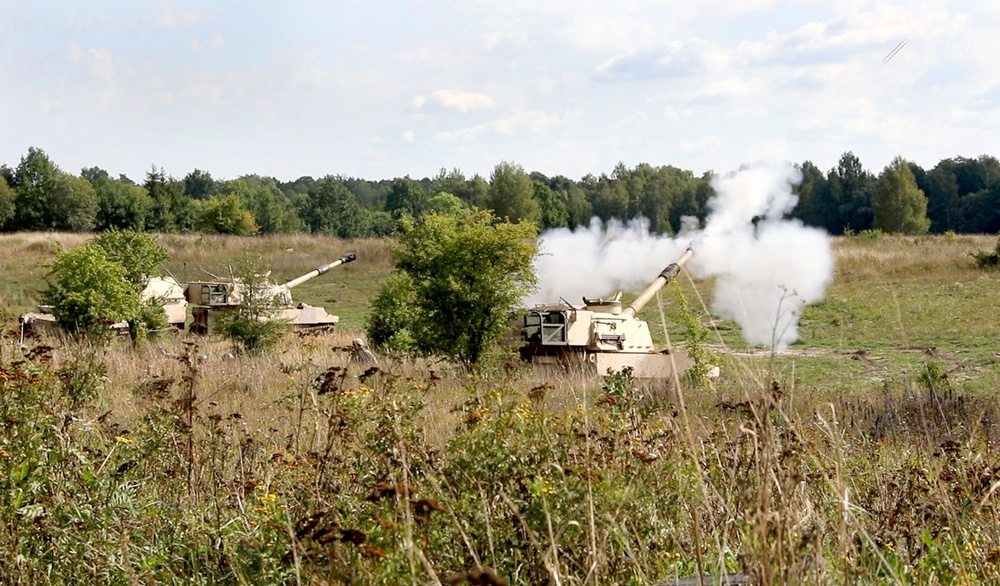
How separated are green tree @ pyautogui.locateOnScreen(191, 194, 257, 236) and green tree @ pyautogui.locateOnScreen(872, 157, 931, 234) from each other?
35700mm

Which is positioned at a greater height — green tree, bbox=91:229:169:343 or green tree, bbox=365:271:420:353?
green tree, bbox=91:229:169:343

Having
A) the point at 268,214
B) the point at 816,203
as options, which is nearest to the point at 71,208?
the point at 268,214

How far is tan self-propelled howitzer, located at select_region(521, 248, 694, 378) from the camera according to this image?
1686 cm

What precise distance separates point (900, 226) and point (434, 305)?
52934 millimetres

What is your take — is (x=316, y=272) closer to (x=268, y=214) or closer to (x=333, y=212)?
(x=268, y=214)

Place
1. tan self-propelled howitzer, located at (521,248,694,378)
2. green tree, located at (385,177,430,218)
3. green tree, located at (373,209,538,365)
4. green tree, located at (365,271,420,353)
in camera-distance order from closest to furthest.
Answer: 1. green tree, located at (373,209,538,365)
2. tan self-propelled howitzer, located at (521,248,694,378)
3. green tree, located at (365,271,420,353)
4. green tree, located at (385,177,430,218)

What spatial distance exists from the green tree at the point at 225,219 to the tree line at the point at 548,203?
60 mm

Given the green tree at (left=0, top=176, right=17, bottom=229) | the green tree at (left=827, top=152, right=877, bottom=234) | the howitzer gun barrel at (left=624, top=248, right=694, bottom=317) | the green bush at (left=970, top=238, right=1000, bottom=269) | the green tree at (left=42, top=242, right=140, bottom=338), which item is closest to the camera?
the howitzer gun barrel at (left=624, top=248, right=694, bottom=317)

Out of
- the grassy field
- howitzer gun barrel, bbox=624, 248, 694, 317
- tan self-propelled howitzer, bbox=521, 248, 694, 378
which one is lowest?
tan self-propelled howitzer, bbox=521, 248, 694, 378

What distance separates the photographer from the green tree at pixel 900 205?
6406 centimetres

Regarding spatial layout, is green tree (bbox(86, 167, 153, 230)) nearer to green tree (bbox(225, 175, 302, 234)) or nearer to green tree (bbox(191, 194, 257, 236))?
green tree (bbox(191, 194, 257, 236))

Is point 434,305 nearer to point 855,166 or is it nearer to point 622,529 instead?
point 622,529

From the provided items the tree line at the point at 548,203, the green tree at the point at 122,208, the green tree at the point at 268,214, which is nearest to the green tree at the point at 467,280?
the tree line at the point at 548,203

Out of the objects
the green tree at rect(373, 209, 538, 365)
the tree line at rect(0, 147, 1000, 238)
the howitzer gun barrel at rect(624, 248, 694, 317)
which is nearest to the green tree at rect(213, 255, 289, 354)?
the green tree at rect(373, 209, 538, 365)
